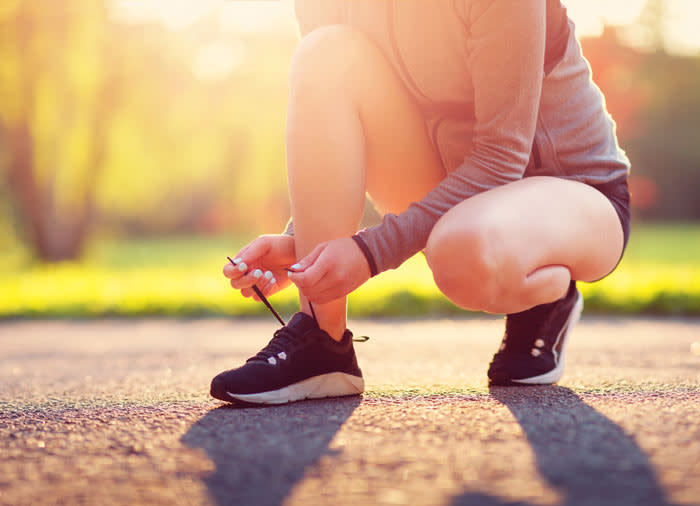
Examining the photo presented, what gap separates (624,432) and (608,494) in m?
0.30

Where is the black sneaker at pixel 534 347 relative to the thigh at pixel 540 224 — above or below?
below

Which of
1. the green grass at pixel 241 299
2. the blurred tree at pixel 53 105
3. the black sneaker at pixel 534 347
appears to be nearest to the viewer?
the black sneaker at pixel 534 347

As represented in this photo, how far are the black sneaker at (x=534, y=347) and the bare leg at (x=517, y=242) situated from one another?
6.9 inches

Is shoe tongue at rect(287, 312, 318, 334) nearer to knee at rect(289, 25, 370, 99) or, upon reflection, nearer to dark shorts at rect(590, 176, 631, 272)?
knee at rect(289, 25, 370, 99)

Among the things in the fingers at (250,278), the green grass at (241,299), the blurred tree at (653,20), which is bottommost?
the green grass at (241,299)

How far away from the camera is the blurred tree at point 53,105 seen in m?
10.6

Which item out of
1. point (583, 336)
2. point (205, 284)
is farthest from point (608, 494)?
point (205, 284)

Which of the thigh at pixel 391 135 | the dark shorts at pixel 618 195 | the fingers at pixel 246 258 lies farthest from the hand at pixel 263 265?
the dark shorts at pixel 618 195

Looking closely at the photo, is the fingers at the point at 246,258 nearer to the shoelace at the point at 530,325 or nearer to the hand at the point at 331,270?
the hand at the point at 331,270

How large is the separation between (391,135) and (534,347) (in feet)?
2.05

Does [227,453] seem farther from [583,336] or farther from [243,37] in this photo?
[243,37]

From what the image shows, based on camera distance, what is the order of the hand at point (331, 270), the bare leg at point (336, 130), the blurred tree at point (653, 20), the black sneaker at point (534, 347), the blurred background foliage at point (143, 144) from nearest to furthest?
the hand at point (331, 270) < the bare leg at point (336, 130) < the black sneaker at point (534, 347) < the blurred background foliage at point (143, 144) < the blurred tree at point (653, 20)

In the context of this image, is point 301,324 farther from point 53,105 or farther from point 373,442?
point 53,105

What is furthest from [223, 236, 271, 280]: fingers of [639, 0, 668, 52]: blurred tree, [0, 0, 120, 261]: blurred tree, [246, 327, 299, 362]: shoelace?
[639, 0, 668, 52]: blurred tree
